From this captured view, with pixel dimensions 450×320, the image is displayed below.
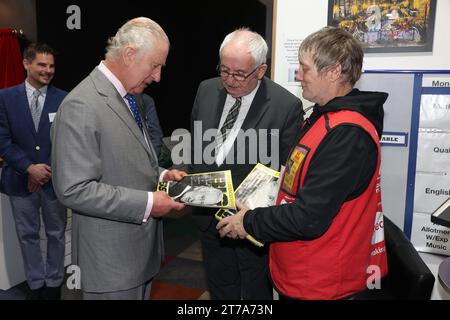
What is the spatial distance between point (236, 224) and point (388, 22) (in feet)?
4.87

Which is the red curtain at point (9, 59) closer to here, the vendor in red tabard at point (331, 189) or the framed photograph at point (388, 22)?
the framed photograph at point (388, 22)

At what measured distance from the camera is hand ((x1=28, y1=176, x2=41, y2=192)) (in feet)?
9.44

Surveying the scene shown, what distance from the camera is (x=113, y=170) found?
145cm

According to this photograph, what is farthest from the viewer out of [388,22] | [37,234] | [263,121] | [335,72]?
[37,234]

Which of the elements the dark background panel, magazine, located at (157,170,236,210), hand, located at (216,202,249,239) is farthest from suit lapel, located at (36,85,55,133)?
hand, located at (216,202,249,239)

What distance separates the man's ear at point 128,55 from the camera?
1.47 metres

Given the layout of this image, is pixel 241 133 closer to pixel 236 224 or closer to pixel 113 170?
pixel 236 224

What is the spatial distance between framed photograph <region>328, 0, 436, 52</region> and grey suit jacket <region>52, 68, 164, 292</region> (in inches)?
56.5

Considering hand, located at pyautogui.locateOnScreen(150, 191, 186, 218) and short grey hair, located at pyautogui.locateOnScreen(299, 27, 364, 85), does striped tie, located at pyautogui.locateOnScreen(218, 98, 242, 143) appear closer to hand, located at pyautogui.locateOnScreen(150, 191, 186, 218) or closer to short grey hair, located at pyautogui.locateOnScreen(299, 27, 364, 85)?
hand, located at pyautogui.locateOnScreen(150, 191, 186, 218)

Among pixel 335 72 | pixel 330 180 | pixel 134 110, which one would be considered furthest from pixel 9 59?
pixel 330 180

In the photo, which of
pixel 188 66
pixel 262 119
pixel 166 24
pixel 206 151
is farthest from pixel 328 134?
pixel 188 66

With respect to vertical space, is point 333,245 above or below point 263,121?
below

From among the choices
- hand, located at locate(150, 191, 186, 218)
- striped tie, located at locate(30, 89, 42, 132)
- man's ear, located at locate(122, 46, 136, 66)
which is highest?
man's ear, located at locate(122, 46, 136, 66)

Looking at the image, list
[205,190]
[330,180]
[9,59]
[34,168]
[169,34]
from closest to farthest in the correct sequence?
[330,180], [205,190], [34,168], [9,59], [169,34]
